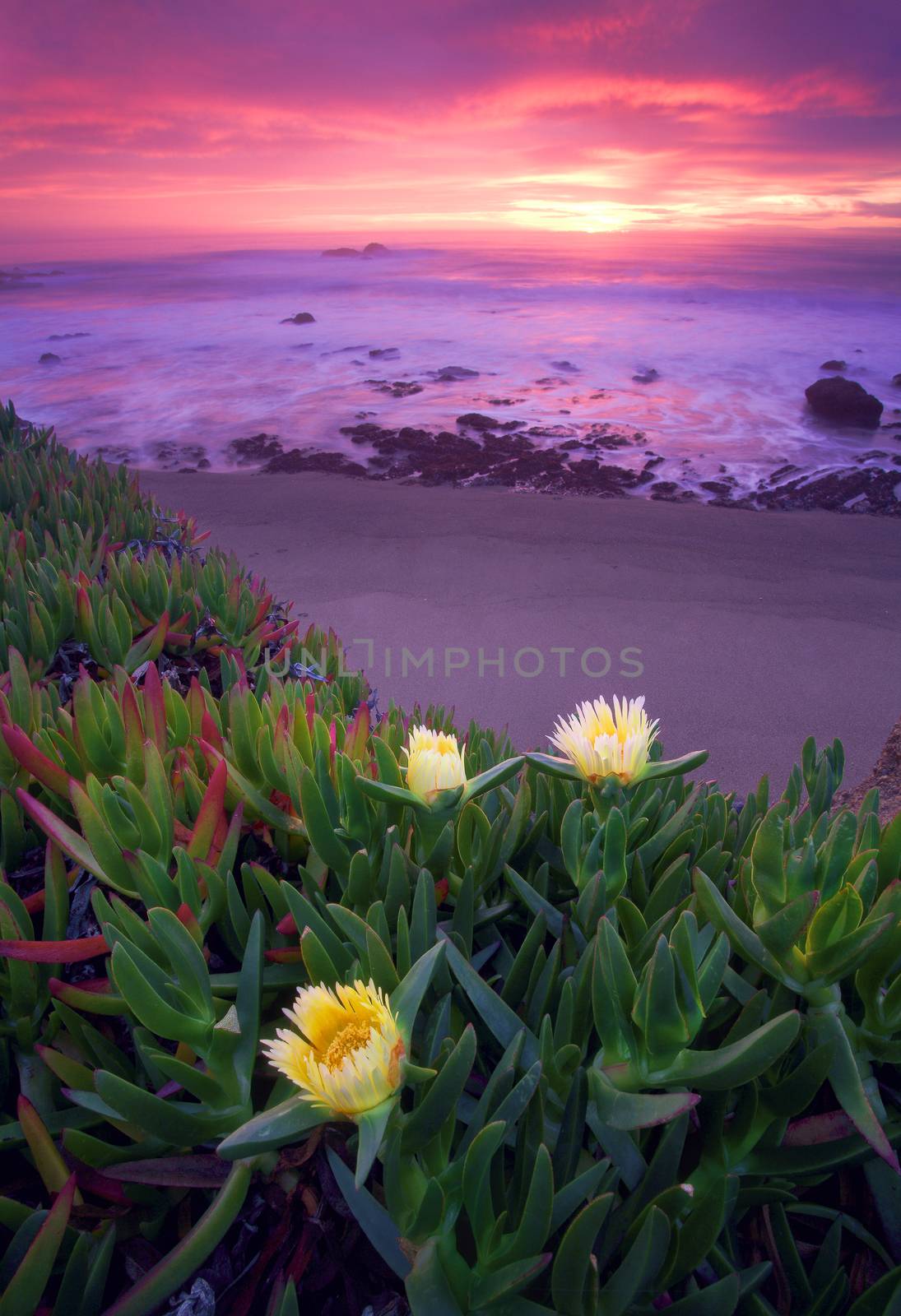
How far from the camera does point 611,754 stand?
1.97 feet

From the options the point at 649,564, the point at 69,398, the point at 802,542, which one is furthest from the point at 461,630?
the point at 69,398

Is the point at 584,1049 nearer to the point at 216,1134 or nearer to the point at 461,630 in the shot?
the point at 216,1134

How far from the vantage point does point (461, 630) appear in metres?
2.77

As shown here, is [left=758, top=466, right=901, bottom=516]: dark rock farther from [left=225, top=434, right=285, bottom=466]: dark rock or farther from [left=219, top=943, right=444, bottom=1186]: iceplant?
[left=219, top=943, right=444, bottom=1186]: iceplant

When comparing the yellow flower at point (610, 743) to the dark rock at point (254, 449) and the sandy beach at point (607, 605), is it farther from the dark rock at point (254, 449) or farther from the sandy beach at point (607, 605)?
the dark rock at point (254, 449)

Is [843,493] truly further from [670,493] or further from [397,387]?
[397,387]

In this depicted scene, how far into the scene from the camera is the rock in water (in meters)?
5.20

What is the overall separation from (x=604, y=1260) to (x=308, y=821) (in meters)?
0.31

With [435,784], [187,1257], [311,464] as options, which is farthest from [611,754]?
[311,464]

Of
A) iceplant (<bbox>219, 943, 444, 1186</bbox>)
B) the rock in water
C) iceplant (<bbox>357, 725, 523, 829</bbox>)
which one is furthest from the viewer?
the rock in water

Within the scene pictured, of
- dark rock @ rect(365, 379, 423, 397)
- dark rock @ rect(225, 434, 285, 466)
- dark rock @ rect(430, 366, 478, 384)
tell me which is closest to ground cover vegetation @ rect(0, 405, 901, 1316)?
dark rock @ rect(225, 434, 285, 466)

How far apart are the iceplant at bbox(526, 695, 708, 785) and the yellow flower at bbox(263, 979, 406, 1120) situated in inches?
9.0

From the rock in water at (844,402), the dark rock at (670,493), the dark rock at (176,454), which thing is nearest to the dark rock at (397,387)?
the dark rock at (176,454)

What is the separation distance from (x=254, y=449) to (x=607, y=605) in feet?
8.98
